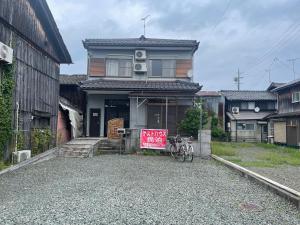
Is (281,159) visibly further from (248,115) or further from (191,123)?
(248,115)

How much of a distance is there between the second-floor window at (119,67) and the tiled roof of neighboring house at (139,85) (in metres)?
0.72

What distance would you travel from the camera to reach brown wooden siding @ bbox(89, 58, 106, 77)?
70.0ft

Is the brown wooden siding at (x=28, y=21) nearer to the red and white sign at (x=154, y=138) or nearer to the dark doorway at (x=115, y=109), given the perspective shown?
the red and white sign at (x=154, y=138)

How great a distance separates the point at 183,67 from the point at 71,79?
26.1 ft

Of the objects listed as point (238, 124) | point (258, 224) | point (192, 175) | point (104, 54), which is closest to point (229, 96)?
point (238, 124)

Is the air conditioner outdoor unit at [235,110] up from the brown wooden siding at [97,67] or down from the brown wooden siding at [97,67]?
down

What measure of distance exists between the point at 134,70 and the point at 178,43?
3.37 meters

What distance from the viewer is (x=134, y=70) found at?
2122 cm

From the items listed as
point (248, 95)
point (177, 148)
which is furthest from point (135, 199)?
point (248, 95)

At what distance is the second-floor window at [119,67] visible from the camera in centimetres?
2147

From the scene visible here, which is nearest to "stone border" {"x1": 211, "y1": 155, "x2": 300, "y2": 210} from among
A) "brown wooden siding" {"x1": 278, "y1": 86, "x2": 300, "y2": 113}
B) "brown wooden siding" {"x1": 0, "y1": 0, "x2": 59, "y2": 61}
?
"brown wooden siding" {"x1": 0, "y1": 0, "x2": 59, "y2": 61}

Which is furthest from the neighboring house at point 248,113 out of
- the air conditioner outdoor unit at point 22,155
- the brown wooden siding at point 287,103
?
the air conditioner outdoor unit at point 22,155

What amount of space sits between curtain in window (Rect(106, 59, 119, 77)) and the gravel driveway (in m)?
12.2

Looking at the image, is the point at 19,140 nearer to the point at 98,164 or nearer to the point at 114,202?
the point at 98,164
